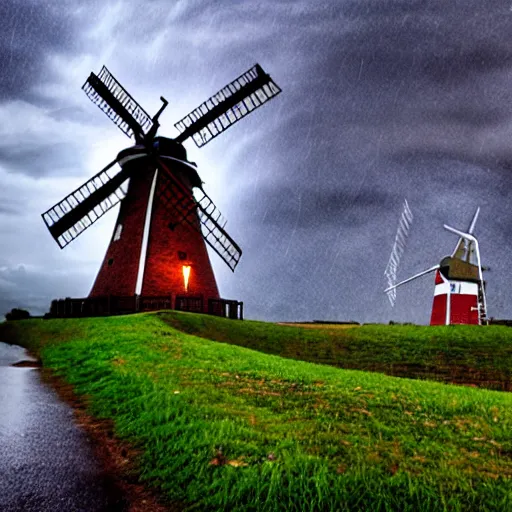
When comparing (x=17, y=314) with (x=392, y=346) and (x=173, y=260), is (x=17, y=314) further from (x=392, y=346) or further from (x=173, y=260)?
(x=392, y=346)

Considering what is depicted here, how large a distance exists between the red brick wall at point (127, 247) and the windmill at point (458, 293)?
24087 millimetres

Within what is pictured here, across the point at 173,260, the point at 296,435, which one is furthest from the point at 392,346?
the point at 296,435

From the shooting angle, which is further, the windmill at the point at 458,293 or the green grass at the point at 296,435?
the windmill at the point at 458,293

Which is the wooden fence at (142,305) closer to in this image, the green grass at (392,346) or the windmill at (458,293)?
the green grass at (392,346)

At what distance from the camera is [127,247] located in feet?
75.6

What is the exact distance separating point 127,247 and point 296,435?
19.8m

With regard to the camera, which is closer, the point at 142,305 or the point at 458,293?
the point at 142,305

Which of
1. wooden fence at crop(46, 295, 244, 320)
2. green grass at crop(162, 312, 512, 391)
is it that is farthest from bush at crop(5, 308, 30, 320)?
green grass at crop(162, 312, 512, 391)

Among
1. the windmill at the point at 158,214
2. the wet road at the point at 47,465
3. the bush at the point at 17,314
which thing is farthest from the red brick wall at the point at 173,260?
the bush at the point at 17,314

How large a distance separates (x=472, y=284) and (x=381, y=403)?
109ft

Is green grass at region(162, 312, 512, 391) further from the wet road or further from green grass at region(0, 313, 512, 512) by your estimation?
the wet road

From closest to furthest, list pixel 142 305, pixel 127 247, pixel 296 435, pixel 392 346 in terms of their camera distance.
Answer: pixel 296 435, pixel 392 346, pixel 142 305, pixel 127 247

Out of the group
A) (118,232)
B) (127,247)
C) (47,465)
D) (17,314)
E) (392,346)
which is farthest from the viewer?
(17,314)

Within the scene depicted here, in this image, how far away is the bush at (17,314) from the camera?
108 ft
